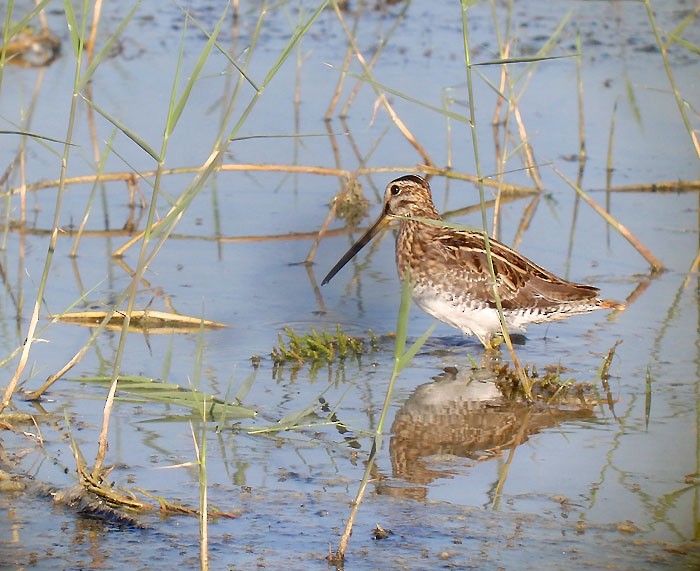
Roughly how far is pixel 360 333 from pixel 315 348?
1.79 ft

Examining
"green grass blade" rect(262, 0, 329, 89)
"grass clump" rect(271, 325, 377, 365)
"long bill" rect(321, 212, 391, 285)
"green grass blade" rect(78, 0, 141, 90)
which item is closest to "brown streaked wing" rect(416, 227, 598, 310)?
"long bill" rect(321, 212, 391, 285)

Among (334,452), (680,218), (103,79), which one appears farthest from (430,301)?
(103,79)

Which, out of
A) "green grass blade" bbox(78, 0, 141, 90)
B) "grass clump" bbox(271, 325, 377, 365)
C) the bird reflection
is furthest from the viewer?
A: "grass clump" bbox(271, 325, 377, 365)

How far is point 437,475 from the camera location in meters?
4.39

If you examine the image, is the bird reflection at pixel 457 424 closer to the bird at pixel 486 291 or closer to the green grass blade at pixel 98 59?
the bird at pixel 486 291

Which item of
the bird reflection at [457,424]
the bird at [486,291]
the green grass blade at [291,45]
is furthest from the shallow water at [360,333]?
the green grass blade at [291,45]

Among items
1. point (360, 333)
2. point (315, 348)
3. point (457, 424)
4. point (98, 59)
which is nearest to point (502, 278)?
point (360, 333)

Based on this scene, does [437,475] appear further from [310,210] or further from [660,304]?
[310,210]

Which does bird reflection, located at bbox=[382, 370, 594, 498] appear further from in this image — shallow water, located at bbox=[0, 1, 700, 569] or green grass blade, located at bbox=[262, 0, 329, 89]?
green grass blade, located at bbox=[262, 0, 329, 89]

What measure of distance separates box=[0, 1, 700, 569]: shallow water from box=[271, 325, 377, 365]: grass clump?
8 cm

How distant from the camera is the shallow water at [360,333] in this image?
3.88 m

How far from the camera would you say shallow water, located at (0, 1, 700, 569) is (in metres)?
3.88

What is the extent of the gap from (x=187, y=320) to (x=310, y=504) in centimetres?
211

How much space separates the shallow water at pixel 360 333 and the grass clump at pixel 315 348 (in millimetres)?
76
